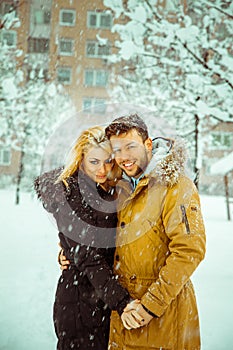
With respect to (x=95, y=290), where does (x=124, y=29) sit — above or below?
above

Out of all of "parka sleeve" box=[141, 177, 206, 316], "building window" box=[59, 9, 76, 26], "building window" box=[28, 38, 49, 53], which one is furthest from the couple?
"building window" box=[59, 9, 76, 26]

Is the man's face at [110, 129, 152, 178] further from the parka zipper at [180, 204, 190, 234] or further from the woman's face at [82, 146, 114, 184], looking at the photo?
the parka zipper at [180, 204, 190, 234]

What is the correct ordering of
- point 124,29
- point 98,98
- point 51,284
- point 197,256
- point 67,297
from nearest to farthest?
point 197,256, point 67,297, point 51,284, point 124,29, point 98,98

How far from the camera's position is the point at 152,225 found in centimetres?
192

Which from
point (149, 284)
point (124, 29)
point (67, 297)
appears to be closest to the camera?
point (149, 284)

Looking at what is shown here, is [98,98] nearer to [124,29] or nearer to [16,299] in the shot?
[124,29]

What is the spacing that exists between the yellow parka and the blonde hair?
0.89 ft

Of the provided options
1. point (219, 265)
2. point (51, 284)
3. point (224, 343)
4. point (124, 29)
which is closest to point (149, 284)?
point (224, 343)

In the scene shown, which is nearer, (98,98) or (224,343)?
(224,343)

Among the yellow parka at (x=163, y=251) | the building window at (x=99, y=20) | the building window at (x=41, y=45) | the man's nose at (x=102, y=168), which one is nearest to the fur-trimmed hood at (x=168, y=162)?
the yellow parka at (x=163, y=251)

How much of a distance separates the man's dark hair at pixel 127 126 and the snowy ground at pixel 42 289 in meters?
1.86

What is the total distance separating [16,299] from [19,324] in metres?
Result: 0.63

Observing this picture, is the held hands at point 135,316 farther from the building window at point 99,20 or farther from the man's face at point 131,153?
the building window at point 99,20

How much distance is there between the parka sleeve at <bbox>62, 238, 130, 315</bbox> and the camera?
1.96 m
